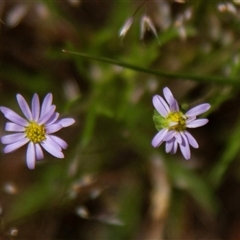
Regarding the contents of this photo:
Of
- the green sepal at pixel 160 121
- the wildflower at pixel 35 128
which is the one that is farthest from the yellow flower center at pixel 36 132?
the green sepal at pixel 160 121

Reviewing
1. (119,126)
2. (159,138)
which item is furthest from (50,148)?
(119,126)

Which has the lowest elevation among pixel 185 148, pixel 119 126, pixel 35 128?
pixel 185 148

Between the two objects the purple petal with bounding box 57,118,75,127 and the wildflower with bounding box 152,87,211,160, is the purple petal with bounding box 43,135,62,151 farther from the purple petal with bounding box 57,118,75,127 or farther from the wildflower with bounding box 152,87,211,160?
the wildflower with bounding box 152,87,211,160

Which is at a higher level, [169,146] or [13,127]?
[13,127]

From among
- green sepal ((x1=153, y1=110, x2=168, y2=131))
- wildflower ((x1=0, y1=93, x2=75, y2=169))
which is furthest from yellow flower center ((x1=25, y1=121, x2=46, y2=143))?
green sepal ((x1=153, y1=110, x2=168, y2=131))

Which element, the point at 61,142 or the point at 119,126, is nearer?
the point at 61,142

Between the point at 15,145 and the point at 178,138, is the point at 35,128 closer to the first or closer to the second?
the point at 15,145

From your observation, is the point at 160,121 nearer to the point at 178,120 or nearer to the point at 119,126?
the point at 178,120
